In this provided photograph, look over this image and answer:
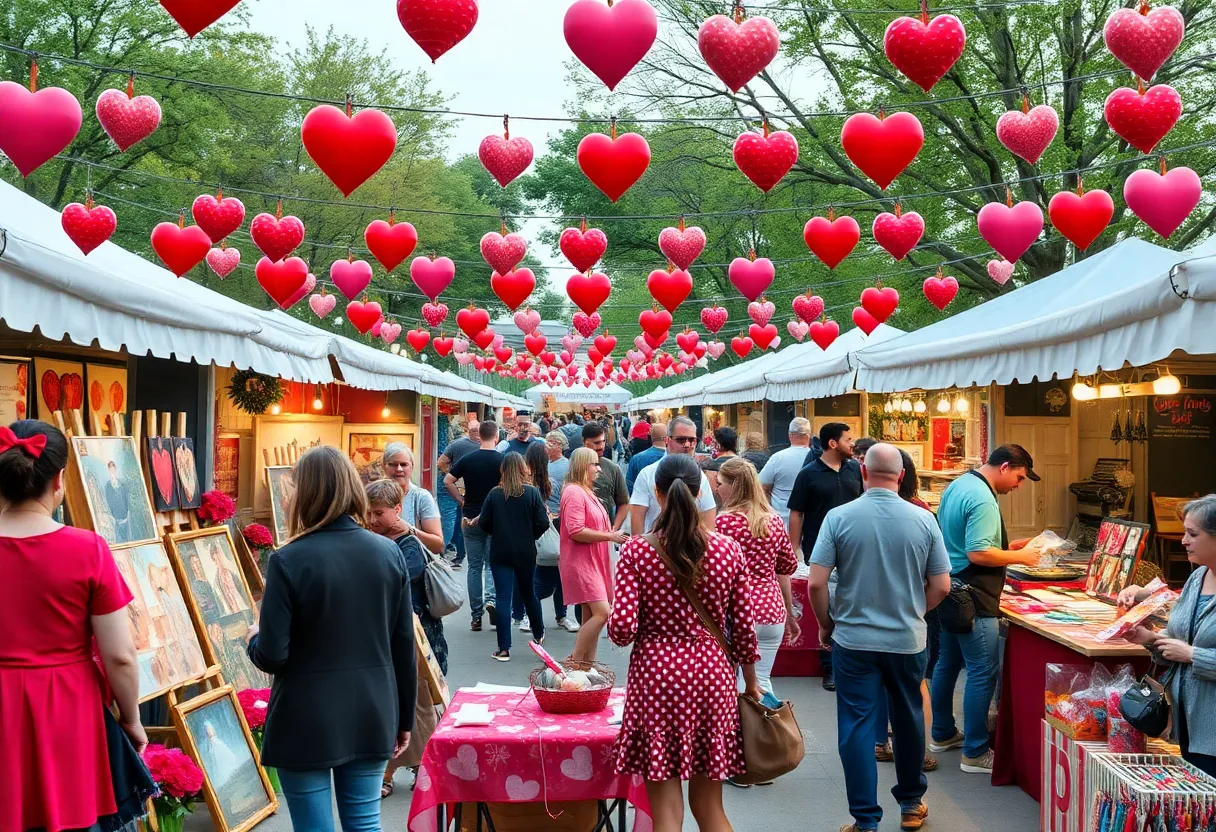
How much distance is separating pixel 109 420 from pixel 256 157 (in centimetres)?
2036

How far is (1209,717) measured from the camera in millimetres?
3889

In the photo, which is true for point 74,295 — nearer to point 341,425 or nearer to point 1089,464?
point 1089,464

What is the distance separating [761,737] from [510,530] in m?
4.85

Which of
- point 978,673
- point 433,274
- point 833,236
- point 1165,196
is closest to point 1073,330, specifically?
point 1165,196

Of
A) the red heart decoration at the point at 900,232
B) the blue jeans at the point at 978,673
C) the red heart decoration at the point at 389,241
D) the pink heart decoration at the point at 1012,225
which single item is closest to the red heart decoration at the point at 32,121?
the red heart decoration at the point at 389,241

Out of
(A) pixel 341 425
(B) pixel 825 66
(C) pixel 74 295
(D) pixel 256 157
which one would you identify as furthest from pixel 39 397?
(D) pixel 256 157

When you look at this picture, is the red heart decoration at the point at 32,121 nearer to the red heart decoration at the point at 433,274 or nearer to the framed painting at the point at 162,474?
the framed painting at the point at 162,474

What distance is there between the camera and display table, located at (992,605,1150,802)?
202 inches

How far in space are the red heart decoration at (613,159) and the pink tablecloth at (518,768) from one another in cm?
348

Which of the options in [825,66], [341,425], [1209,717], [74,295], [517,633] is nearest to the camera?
[1209,717]

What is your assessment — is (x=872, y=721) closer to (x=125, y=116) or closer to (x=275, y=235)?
(x=125, y=116)

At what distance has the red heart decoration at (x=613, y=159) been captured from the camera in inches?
249

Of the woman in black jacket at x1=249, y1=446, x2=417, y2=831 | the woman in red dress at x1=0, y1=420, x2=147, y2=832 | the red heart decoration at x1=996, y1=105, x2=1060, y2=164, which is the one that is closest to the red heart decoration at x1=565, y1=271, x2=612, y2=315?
the red heart decoration at x1=996, y1=105, x2=1060, y2=164

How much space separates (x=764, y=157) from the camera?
21.0ft
